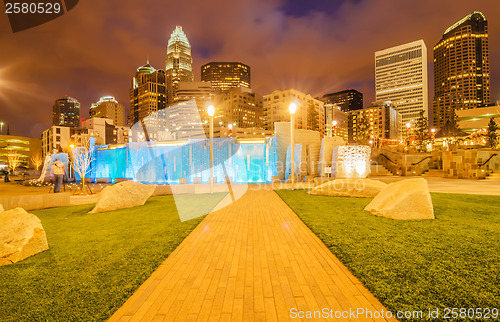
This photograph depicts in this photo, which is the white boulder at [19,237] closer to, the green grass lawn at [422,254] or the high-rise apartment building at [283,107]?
the green grass lawn at [422,254]

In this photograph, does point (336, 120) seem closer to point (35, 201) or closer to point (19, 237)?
point (35, 201)

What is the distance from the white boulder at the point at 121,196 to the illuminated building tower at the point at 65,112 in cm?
22223

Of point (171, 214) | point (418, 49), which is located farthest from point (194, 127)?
point (418, 49)

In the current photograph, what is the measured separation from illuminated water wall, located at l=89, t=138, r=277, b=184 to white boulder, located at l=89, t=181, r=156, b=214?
12.6m

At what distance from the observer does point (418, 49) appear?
164125 millimetres

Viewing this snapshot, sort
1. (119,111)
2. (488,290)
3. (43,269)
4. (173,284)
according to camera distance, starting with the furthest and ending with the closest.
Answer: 1. (119,111)
2. (43,269)
3. (173,284)
4. (488,290)

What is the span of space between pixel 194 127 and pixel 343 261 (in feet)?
448

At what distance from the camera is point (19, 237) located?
4727 mm

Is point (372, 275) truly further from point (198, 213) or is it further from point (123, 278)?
point (198, 213)

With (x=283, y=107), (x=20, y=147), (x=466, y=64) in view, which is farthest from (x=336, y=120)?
(x=20, y=147)

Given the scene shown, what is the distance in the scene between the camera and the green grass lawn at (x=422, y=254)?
307 centimetres

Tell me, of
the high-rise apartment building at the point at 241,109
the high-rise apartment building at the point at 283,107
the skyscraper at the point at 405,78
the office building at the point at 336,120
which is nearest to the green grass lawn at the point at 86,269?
the high-rise apartment building at the point at 283,107

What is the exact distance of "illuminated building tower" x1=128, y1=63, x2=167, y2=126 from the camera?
524 feet

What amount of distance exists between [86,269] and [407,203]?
8591mm
